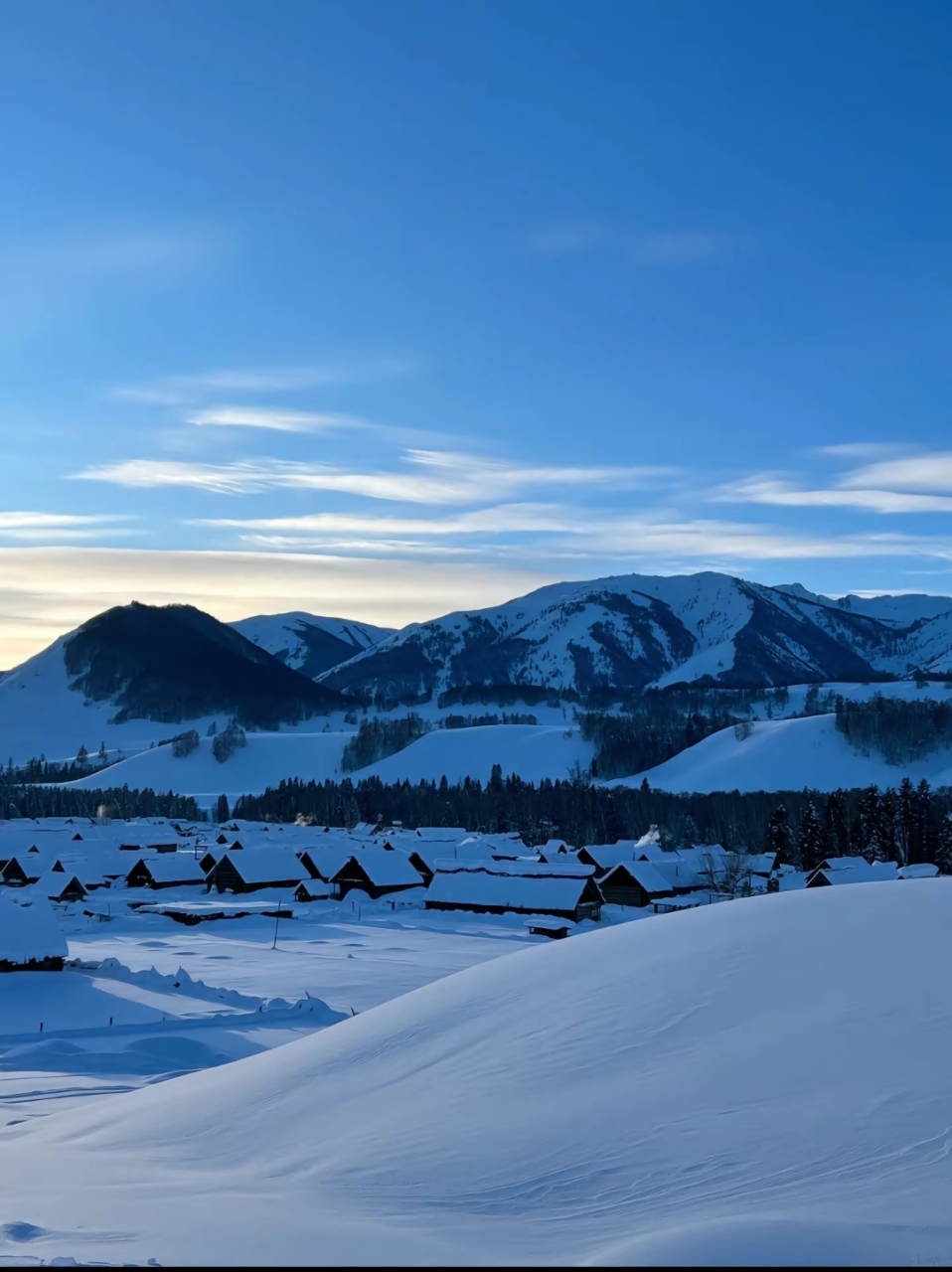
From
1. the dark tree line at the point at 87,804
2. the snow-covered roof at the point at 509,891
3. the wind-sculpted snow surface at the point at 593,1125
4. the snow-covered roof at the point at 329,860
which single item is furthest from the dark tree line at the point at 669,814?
the wind-sculpted snow surface at the point at 593,1125

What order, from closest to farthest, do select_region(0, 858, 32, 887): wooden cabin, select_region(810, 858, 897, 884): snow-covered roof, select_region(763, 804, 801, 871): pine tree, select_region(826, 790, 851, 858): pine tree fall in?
select_region(810, 858, 897, 884): snow-covered roof < select_region(0, 858, 32, 887): wooden cabin < select_region(826, 790, 851, 858): pine tree < select_region(763, 804, 801, 871): pine tree

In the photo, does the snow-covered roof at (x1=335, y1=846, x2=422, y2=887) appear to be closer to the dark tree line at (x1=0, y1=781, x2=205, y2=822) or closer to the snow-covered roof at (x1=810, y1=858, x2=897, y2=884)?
the snow-covered roof at (x1=810, y1=858, x2=897, y2=884)

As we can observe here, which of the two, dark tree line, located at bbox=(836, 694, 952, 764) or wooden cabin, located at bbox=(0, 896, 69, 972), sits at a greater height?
dark tree line, located at bbox=(836, 694, 952, 764)

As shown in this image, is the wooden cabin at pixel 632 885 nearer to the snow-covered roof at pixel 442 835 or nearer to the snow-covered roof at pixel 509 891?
the snow-covered roof at pixel 509 891

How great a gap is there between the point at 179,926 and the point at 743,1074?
Result: 164ft

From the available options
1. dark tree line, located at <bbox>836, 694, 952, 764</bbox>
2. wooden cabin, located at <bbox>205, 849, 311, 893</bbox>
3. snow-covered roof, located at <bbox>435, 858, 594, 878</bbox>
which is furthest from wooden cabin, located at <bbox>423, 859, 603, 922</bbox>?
dark tree line, located at <bbox>836, 694, 952, 764</bbox>

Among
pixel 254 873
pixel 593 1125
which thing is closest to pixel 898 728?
pixel 254 873

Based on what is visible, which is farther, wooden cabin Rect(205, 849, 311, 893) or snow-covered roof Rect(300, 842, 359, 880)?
snow-covered roof Rect(300, 842, 359, 880)

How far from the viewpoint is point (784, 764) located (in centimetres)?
16125

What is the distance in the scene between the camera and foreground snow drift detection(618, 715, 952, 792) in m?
156

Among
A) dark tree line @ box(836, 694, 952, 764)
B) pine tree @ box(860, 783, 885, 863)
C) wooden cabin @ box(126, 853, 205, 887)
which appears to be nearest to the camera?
wooden cabin @ box(126, 853, 205, 887)

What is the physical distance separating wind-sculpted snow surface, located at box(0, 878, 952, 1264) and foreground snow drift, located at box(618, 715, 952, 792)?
14314cm

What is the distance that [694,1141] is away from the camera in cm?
879

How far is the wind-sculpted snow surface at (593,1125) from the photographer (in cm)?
734
